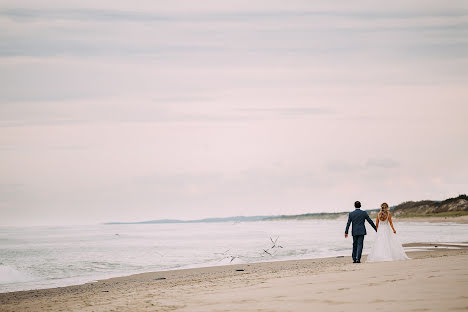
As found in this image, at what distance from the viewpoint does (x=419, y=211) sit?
504 feet

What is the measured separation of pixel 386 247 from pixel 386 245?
2.9 inches

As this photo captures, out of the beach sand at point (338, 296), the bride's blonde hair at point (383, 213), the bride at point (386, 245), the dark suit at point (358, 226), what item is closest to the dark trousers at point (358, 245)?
the dark suit at point (358, 226)

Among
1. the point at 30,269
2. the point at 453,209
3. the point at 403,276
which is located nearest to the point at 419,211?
the point at 453,209

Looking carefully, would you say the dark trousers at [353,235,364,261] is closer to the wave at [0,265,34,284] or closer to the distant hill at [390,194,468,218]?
the wave at [0,265,34,284]

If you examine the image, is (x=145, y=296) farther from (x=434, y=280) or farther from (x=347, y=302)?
(x=434, y=280)

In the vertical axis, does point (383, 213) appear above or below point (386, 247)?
above

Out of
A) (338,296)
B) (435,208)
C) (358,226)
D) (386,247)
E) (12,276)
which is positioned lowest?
(12,276)

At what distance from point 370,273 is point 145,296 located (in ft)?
18.4

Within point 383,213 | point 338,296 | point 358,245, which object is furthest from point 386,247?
point 338,296

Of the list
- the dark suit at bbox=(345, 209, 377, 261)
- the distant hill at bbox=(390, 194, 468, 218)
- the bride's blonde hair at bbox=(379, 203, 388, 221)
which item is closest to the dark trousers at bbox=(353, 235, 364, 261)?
the dark suit at bbox=(345, 209, 377, 261)

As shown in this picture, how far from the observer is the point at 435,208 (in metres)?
145

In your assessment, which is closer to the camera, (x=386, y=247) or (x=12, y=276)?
(x=386, y=247)

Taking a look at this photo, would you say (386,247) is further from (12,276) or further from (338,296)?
(12,276)

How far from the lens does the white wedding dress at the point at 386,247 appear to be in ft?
58.0
